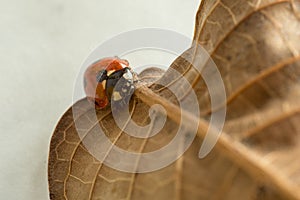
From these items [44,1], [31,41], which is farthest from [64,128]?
[44,1]

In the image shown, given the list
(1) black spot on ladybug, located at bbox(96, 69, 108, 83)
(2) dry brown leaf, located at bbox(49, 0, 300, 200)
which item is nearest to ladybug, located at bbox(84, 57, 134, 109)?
(1) black spot on ladybug, located at bbox(96, 69, 108, 83)

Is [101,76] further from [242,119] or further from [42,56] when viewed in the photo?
[242,119]

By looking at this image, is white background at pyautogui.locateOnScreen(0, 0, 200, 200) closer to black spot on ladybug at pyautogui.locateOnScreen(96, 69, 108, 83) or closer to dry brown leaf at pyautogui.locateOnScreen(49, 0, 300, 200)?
black spot on ladybug at pyautogui.locateOnScreen(96, 69, 108, 83)

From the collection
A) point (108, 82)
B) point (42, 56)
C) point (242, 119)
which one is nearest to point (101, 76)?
point (108, 82)

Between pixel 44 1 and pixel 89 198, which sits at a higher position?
pixel 44 1

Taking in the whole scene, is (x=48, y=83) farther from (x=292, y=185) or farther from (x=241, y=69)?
(x=292, y=185)

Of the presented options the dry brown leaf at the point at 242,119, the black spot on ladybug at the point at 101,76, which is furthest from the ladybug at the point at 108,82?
the dry brown leaf at the point at 242,119
